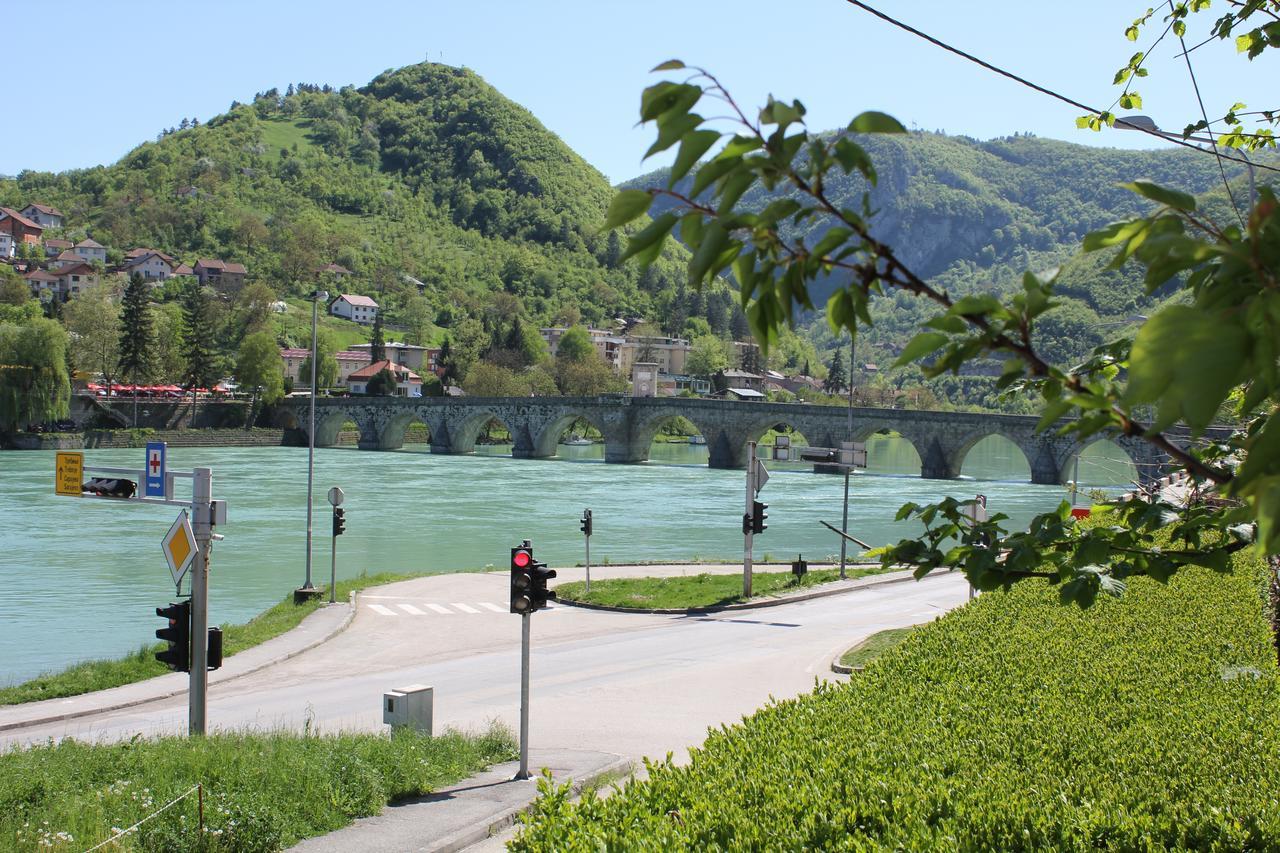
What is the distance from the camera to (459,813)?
8539mm

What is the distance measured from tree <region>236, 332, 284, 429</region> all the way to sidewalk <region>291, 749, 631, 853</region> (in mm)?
79520

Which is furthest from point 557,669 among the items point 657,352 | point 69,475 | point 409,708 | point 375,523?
point 657,352

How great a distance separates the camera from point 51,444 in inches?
2630

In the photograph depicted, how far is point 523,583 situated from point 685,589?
13.8 metres

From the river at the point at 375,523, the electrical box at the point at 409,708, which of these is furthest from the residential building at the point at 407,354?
the electrical box at the point at 409,708

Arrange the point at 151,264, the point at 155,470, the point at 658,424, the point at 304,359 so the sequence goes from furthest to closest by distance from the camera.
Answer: the point at 151,264, the point at 304,359, the point at 658,424, the point at 155,470

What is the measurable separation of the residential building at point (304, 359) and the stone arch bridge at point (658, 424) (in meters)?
19.5

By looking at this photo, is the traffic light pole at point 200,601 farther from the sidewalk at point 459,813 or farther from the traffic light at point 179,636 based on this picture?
the sidewalk at point 459,813

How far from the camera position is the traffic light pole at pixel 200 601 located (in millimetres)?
9766

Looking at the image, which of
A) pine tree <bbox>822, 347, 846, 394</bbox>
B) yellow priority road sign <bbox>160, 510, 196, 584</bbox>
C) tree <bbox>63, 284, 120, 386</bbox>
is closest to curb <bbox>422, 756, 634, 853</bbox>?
yellow priority road sign <bbox>160, 510, 196, 584</bbox>

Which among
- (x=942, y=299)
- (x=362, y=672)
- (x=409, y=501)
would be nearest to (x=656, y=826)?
(x=942, y=299)

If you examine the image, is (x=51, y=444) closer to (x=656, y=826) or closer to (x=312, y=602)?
(x=312, y=602)

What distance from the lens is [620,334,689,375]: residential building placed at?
456ft

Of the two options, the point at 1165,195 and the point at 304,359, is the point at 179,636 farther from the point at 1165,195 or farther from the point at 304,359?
the point at 304,359
